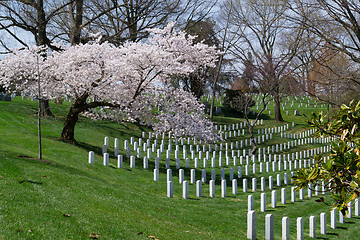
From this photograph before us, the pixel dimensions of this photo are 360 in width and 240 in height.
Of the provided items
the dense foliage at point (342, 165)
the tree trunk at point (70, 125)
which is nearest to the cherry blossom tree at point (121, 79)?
the tree trunk at point (70, 125)

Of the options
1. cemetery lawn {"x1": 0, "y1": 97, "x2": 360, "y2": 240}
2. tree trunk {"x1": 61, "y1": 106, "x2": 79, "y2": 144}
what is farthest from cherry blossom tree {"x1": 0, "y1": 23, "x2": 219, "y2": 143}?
cemetery lawn {"x1": 0, "y1": 97, "x2": 360, "y2": 240}

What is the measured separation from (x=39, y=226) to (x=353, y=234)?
30.4 ft

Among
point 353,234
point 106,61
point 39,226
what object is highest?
point 106,61

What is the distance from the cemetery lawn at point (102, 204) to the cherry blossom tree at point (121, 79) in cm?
223

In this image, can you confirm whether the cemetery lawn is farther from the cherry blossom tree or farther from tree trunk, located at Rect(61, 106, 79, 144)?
the cherry blossom tree

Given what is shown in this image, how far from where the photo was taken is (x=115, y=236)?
273 inches

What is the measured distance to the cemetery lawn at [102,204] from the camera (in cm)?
704

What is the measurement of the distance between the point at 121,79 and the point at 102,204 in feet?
33.7

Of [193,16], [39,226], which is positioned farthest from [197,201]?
[193,16]

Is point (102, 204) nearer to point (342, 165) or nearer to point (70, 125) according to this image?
point (342, 165)

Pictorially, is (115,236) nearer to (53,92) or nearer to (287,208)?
(287,208)

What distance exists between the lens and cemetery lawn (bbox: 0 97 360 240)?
704 centimetres

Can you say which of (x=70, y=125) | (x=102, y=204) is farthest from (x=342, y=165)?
(x=70, y=125)

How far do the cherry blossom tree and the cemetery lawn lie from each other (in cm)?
223
